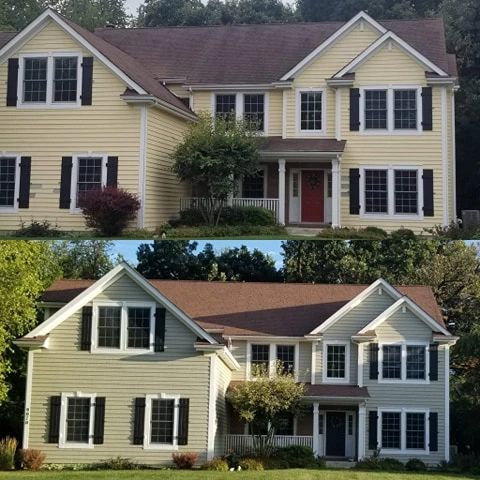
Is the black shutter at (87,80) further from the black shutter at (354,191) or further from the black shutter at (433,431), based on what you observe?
the black shutter at (433,431)

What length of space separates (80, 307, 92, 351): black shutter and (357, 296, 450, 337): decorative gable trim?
8.02 m

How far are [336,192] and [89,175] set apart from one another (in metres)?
6.82

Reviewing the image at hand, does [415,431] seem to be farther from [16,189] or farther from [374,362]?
[16,189]

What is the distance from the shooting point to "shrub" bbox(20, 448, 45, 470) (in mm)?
19609

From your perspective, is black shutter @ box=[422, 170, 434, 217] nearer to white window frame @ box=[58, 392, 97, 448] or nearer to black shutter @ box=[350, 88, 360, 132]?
black shutter @ box=[350, 88, 360, 132]

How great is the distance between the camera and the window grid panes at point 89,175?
24.0m

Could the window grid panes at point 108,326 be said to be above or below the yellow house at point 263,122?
below

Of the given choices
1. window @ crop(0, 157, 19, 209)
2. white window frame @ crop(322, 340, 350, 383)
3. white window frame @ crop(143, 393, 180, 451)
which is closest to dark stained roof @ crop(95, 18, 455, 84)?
window @ crop(0, 157, 19, 209)

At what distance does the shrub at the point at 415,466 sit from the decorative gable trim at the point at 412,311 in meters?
3.56

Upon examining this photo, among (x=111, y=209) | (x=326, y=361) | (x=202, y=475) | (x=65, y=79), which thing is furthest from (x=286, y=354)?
(x=65, y=79)

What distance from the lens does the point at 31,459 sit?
64.5 feet

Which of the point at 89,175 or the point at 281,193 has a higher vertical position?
the point at 89,175

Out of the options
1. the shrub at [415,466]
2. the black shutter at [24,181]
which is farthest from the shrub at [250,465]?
the black shutter at [24,181]

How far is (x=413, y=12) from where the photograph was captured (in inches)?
1581
